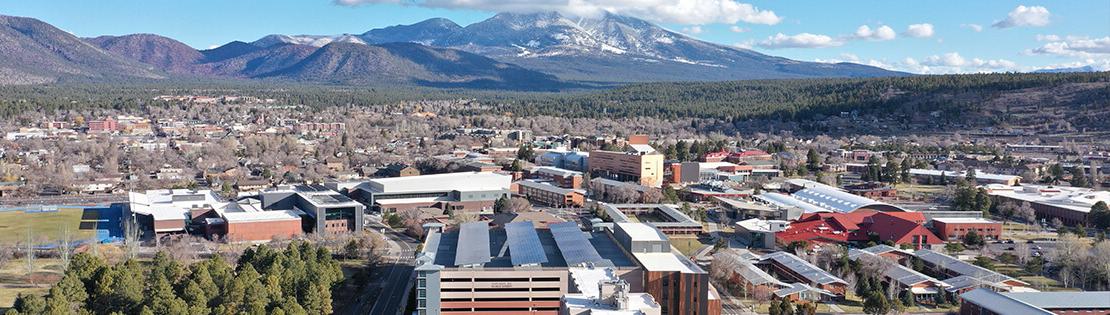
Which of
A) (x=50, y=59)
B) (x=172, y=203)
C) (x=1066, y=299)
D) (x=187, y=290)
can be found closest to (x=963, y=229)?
(x=1066, y=299)

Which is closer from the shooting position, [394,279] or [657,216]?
[394,279]

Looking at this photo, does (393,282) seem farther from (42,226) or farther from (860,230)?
(42,226)

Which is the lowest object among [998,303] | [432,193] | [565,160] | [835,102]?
[998,303]

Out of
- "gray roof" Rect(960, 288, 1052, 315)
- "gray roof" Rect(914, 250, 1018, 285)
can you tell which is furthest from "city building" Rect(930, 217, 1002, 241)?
"gray roof" Rect(960, 288, 1052, 315)

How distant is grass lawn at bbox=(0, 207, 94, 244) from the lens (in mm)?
33594

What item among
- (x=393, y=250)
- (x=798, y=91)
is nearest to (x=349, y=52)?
(x=798, y=91)

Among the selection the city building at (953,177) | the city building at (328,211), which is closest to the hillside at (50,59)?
the city building at (328,211)

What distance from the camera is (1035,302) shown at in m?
22.2

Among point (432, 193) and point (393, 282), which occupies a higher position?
point (432, 193)

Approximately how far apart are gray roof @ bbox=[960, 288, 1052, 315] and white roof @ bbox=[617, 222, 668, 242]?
7.44 meters

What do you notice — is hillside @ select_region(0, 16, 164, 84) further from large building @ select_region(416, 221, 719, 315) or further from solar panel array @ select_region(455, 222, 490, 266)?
large building @ select_region(416, 221, 719, 315)

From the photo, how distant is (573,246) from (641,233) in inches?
71.5

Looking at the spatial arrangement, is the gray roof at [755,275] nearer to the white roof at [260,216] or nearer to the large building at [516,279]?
the large building at [516,279]

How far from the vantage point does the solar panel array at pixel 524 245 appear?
23000 mm
